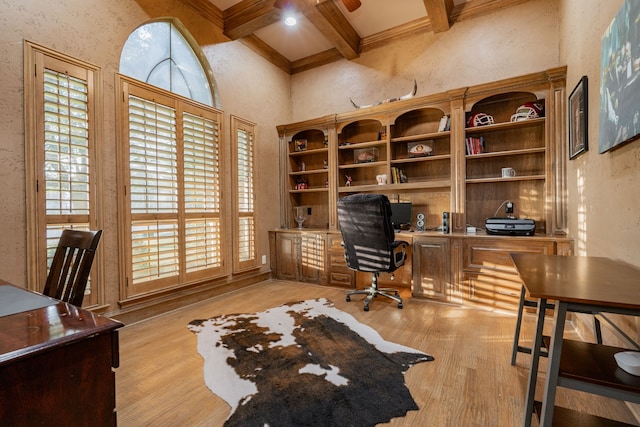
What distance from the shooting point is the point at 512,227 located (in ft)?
9.74

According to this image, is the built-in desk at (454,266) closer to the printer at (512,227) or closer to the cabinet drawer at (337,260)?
the cabinet drawer at (337,260)

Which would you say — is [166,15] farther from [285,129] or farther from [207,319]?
[207,319]

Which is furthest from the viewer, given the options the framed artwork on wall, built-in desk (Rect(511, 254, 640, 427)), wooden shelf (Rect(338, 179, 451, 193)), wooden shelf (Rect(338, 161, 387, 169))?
wooden shelf (Rect(338, 161, 387, 169))

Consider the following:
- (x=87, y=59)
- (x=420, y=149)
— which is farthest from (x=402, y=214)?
(x=87, y=59)

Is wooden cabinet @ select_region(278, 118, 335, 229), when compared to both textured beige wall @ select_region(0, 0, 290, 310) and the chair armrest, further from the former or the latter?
the chair armrest

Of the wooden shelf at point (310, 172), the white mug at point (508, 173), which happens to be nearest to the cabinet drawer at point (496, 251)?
the white mug at point (508, 173)

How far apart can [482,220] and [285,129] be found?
10.1 feet

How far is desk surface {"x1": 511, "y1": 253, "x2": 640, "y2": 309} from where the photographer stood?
988 mm

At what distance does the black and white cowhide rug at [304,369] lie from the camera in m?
1.49

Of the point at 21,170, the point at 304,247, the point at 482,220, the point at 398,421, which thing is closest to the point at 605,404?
the point at 398,421

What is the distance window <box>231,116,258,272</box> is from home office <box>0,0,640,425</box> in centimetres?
8

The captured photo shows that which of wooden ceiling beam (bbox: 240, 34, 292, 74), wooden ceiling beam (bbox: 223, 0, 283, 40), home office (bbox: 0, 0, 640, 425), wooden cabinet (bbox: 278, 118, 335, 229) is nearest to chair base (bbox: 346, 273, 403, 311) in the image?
home office (bbox: 0, 0, 640, 425)

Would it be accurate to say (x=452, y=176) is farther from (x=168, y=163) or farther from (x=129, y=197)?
(x=129, y=197)

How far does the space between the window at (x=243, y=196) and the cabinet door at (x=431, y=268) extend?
7.17ft
